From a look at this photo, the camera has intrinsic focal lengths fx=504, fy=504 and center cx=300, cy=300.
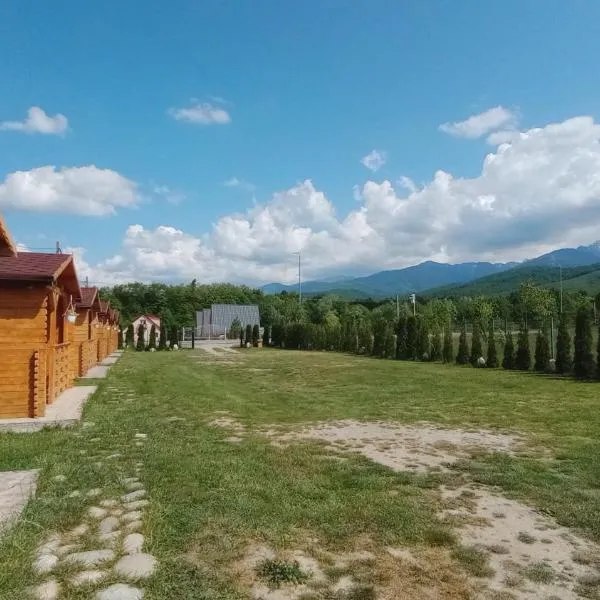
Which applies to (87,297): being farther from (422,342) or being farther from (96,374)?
(422,342)

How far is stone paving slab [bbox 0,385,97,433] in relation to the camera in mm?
7551

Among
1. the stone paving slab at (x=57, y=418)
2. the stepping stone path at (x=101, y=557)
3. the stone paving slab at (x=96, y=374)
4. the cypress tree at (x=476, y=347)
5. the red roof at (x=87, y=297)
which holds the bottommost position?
the stone paving slab at (x=96, y=374)

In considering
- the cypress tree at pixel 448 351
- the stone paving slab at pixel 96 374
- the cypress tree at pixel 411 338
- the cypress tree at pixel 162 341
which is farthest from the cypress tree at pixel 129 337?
the cypress tree at pixel 448 351

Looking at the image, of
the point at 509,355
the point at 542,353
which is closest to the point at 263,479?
the point at 542,353

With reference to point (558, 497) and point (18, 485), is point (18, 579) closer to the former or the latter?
point (18, 485)

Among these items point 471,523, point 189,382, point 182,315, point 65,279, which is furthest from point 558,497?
point 182,315

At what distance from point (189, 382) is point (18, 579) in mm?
11296

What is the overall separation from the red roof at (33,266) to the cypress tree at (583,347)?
45.4 feet

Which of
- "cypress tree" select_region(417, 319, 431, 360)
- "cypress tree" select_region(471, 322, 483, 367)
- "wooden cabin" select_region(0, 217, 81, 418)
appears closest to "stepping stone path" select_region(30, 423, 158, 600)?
"wooden cabin" select_region(0, 217, 81, 418)

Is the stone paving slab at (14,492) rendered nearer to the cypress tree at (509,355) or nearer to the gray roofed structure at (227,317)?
the cypress tree at (509,355)

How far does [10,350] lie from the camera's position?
26.7 ft

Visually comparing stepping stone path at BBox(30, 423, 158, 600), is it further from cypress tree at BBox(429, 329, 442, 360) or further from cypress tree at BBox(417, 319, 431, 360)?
cypress tree at BBox(417, 319, 431, 360)

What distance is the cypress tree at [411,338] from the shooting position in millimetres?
23203

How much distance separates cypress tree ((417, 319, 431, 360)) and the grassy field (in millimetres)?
12084
